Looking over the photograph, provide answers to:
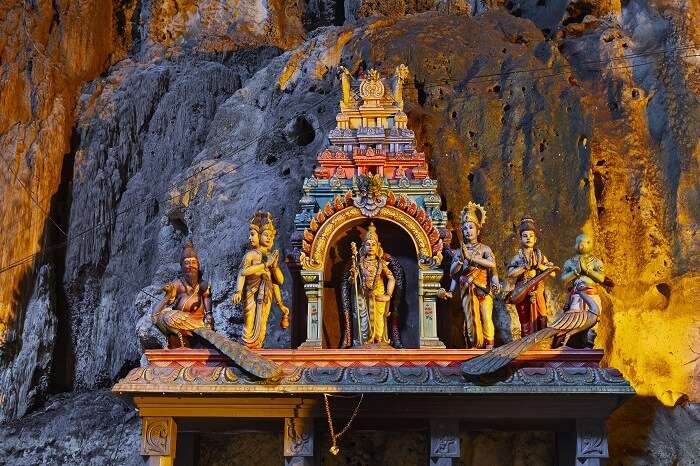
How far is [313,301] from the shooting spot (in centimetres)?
1273

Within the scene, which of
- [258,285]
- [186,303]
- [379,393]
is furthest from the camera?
[258,285]

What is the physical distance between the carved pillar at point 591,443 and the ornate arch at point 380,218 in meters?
2.89

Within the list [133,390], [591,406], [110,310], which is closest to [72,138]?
[110,310]

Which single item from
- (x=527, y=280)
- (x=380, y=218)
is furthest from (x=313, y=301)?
(x=527, y=280)

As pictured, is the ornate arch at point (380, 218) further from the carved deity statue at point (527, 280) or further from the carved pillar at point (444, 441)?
the carved pillar at point (444, 441)

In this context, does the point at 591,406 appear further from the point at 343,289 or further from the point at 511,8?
the point at 511,8

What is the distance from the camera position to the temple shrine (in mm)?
11133

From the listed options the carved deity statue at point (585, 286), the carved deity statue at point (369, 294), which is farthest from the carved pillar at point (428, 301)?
the carved deity statue at point (585, 286)

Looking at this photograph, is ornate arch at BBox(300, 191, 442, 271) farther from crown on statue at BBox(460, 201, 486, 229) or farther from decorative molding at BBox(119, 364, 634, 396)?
decorative molding at BBox(119, 364, 634, 396)

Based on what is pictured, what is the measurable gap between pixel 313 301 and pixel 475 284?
2.19 m

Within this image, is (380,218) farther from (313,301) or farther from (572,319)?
(572,319)

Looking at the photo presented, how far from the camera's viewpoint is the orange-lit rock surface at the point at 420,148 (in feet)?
50.9

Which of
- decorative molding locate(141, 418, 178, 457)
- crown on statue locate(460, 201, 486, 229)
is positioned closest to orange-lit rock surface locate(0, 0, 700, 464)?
crown on statue locate(460, 201, 486, 229)

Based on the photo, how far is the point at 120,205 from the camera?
20094 mm
